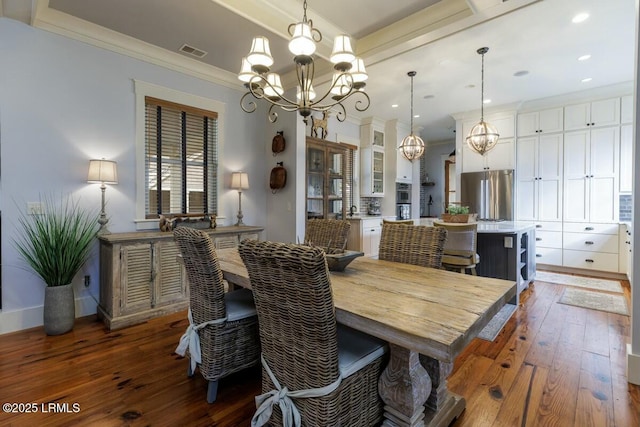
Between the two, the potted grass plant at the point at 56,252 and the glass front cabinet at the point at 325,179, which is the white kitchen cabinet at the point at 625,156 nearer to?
the glass front cabinet at the point at 325,179

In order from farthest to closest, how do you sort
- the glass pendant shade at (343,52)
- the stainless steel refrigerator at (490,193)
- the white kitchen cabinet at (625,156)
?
the stainless steel refrigerator at (490,193) → the white kitchen cabinet at (625,156) → the glass pendant shade at (343,52)

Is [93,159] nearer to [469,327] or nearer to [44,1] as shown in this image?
[44,1]

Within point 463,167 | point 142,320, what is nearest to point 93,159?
point 142,320

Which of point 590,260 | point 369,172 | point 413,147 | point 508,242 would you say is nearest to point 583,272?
point 590,260

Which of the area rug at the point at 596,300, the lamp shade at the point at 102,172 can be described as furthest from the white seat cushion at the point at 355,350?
the area rug at the point at 596,300

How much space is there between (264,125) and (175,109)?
1.26m

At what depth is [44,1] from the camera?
253cm

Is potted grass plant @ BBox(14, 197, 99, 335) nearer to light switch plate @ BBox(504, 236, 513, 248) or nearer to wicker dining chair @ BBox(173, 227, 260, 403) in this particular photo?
wicker dining chair @ BBox(173, 227, 260, 403)

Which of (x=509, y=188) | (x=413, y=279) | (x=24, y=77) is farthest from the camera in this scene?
(x=509, y=188)

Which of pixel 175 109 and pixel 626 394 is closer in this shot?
pixel 626 394

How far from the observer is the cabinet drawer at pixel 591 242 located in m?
4.49

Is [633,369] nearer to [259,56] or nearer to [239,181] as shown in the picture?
[259,56]

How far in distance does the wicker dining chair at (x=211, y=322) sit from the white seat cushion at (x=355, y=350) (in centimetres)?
68

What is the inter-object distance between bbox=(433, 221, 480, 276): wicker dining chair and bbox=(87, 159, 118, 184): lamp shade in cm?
325
